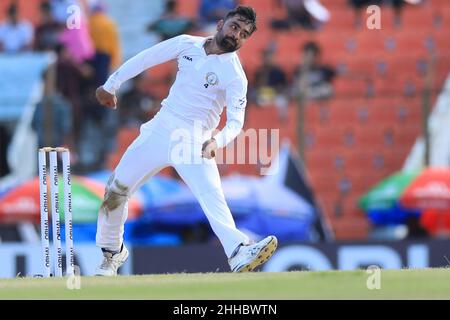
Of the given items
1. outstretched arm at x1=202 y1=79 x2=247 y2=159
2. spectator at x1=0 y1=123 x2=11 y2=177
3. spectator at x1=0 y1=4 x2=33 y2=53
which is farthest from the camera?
spectator at x1=0 y1=4 x2=33 y2=53

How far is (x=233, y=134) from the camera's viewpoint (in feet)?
30.8

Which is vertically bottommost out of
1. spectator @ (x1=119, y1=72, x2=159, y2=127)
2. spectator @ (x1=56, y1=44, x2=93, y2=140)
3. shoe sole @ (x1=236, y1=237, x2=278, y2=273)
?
shoe sole @ (x1=236, y1=237, x2=278, y2=273)

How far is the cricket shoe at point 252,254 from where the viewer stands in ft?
31.3

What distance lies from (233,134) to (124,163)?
89cm

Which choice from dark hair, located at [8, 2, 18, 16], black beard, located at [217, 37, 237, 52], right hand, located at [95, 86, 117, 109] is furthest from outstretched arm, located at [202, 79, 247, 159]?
dark hair, located at [8, 2, 18, 16]

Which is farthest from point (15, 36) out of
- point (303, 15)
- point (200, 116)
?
point (200, 116)

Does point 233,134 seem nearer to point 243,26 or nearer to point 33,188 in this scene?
point 243,26

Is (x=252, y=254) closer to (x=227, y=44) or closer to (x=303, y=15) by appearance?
(x=227, y=44)

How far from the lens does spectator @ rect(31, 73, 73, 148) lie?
56.7 feet

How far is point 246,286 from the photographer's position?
28.7ft

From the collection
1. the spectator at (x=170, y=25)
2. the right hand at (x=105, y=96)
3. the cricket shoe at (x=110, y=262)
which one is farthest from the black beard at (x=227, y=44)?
the spectator at (x=170, y=25)

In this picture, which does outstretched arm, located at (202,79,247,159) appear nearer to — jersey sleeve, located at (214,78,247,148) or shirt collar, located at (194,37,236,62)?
jersey sleeve, located at (214,78,247,148)

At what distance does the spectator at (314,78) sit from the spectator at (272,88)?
0.24 meters
